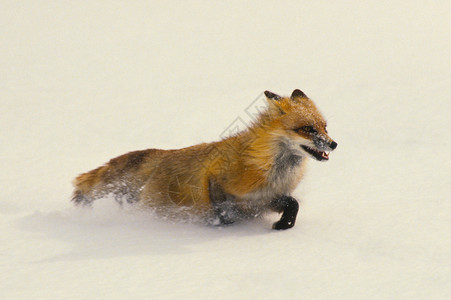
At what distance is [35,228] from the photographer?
262 inches

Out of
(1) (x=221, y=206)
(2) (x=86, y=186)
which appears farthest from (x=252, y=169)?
(2) (x=86, y=186)

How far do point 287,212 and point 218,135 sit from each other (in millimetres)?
5924

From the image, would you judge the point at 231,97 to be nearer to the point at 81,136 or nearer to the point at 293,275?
the point at 81,136

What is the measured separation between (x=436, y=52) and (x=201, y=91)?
7494 millimetres

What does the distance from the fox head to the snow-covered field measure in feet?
3.23

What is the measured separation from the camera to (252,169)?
257 inches

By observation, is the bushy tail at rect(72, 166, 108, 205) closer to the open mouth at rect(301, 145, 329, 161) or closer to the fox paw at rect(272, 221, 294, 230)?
the fox paw at rect(272, 221, 294, 230)

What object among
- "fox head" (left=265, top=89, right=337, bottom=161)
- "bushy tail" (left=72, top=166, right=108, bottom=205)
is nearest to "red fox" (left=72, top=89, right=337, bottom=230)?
"fox head" (left=265, top=89, right=337, bottom=161)

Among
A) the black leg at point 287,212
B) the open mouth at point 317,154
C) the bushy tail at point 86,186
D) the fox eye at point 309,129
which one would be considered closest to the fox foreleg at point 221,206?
the black leg at point 287,212

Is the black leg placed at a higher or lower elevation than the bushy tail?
lower

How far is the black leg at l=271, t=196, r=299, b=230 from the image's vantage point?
6.55m

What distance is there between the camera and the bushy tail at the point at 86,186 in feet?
25.8

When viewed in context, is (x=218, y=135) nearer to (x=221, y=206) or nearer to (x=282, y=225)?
(x=221, y=206)

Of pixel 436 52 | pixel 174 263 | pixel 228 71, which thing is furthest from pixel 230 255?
pixel 436 52
